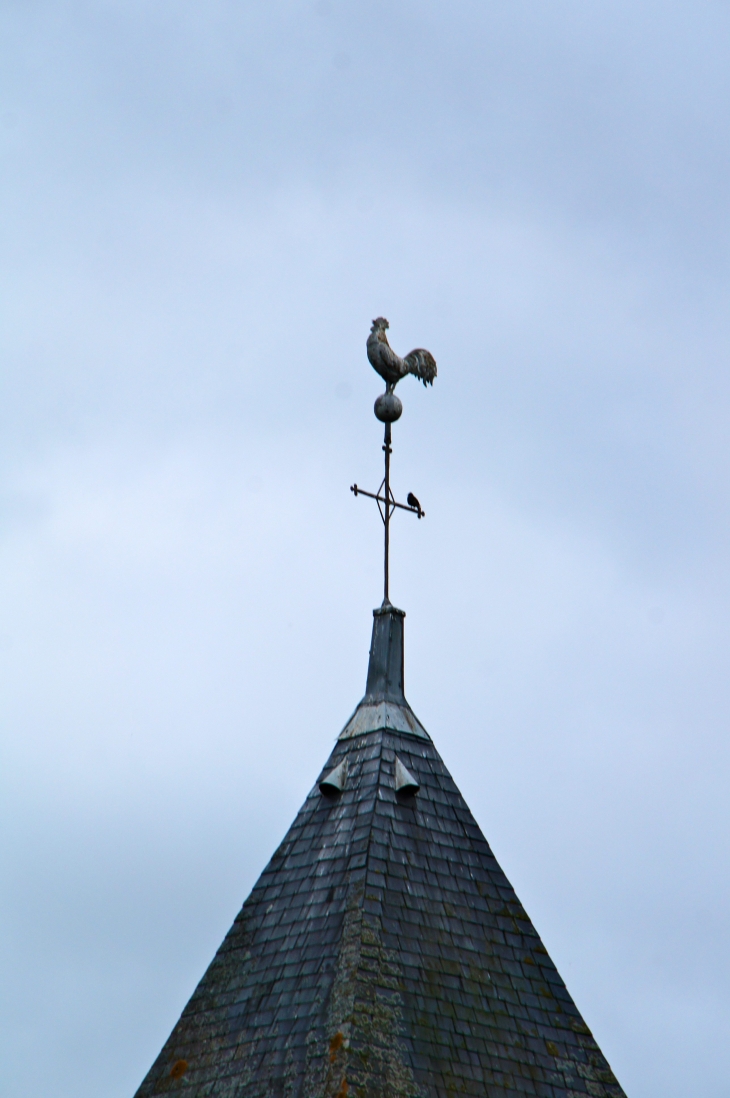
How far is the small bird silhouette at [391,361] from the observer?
909 inches

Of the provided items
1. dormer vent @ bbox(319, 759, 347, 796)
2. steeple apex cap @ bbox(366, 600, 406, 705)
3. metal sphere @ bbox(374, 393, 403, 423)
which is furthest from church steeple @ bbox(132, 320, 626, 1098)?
metal sphere @ bbox(374, 393, 403, 423)

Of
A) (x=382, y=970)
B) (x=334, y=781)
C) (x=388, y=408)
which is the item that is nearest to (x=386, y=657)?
(x=334, y=781)

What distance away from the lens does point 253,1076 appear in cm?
1872

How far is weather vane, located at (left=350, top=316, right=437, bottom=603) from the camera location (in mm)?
22422

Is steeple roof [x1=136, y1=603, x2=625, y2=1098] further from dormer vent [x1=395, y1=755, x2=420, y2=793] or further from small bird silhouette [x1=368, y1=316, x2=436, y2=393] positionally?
small bird silhouette [x1=368, y1=316, x2=436, y2=393]

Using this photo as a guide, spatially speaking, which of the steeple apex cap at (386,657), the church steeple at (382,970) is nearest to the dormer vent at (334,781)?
the church steeple at (382,970)

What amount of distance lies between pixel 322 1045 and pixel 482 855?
3.24 m

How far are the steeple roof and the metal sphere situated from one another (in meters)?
3.15

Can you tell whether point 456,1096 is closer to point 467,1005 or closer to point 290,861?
point 467,1005

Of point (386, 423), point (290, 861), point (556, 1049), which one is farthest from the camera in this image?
point (386, 423)

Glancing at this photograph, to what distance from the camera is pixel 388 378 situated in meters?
23.2

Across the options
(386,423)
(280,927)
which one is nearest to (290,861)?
(280,927)

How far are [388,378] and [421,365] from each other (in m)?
0.46

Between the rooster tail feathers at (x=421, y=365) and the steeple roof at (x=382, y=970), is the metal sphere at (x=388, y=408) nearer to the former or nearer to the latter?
the rooster tail feathers at (x=421, y=365)
